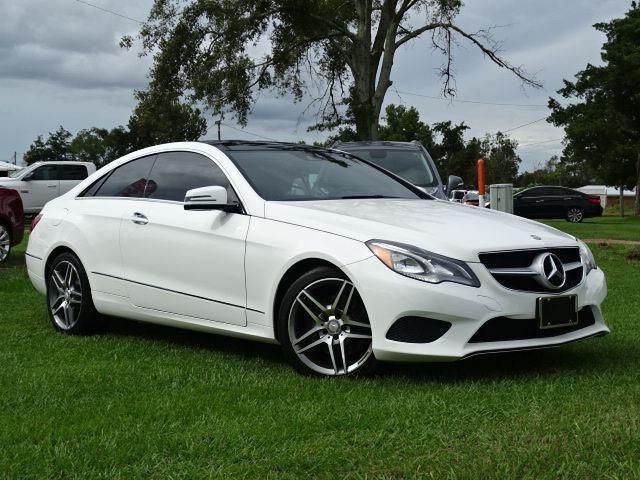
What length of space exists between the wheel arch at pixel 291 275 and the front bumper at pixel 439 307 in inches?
10.2

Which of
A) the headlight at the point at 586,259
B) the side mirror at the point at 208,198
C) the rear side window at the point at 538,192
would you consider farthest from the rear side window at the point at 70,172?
the headlight at the point at 586,259

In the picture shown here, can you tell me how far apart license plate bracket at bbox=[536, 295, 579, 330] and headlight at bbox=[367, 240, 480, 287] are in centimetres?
41

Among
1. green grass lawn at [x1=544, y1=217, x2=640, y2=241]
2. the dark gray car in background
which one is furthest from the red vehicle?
green grass lawn at [x1=544, y1=217, x2=640, y2=241]

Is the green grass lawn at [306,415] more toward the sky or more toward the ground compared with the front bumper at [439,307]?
more toward the ground

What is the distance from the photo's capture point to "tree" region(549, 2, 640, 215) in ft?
151

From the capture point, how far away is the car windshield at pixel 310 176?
18.5 ft

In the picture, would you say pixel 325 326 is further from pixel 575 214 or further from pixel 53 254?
pixel 575 214

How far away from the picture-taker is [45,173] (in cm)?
2661

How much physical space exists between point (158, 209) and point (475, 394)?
103 inches

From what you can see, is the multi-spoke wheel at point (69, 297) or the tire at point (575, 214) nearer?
the multi-spoke wheel at point (69, 297)

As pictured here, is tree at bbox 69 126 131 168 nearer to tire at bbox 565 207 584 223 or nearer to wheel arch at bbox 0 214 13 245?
tire at bbox 565 207 584 223

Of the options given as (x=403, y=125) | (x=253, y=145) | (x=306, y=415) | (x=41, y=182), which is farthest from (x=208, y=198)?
(x=403, y=125)

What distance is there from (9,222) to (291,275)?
9670mm

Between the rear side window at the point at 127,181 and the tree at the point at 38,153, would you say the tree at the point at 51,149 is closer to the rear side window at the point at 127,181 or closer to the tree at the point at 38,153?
the tree at the point at 38,153
